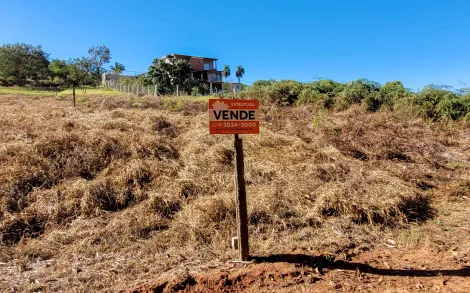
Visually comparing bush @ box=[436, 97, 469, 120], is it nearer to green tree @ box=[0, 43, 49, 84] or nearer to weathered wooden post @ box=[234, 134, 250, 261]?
weathered wooden post @ box=[234, 134, 250, 261]

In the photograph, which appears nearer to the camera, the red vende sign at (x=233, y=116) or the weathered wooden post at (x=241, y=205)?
the red vende sign at (x=233, y=116)

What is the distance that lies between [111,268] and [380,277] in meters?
2.50

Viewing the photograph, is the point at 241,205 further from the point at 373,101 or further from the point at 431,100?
the point at 431,100

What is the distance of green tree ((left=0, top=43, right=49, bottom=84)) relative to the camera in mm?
33156

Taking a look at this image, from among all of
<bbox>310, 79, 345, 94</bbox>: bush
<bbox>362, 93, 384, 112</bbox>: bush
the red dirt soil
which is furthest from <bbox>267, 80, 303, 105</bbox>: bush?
the red dirt soil

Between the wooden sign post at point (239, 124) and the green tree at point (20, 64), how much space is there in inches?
1571

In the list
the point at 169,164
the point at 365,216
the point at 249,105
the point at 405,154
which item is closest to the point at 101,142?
the point at 169,164

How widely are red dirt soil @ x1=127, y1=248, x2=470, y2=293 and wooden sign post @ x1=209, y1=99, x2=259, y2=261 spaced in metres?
0.31

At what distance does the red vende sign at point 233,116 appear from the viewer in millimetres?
2535

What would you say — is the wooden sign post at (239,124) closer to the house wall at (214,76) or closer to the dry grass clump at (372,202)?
the dry grass clump at (372,202)

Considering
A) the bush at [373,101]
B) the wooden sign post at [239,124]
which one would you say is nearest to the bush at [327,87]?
the bush at [373,101]

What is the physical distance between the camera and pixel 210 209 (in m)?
3.56

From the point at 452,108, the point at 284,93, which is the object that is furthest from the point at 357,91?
the point at 452,108

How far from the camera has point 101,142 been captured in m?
5.11
